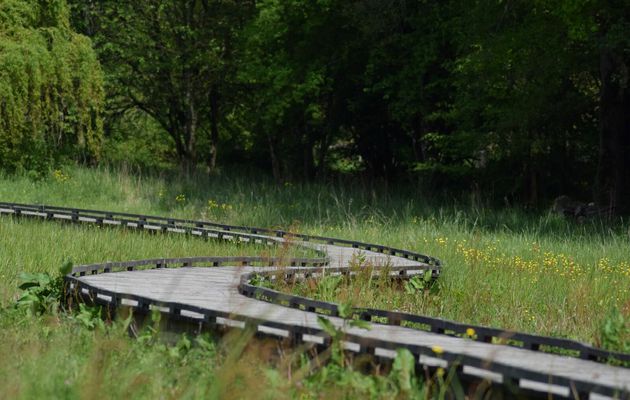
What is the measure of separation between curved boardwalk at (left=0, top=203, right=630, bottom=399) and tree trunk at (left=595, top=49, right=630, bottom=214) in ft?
35.8

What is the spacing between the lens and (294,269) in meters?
13.9

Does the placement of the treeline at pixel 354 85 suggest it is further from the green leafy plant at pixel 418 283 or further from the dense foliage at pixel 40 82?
the green leafy plant at pixel 418 283

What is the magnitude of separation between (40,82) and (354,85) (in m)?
11.7

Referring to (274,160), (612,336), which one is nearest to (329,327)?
(612,336)

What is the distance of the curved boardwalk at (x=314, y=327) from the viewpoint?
6.93m

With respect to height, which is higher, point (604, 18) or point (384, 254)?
point (604, 18)

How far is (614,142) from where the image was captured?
2536 centimetres

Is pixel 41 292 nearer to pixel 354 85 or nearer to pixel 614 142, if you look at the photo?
pixel 614 142

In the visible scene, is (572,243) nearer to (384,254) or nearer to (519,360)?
(384,254)

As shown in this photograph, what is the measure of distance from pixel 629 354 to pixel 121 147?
42.8 m

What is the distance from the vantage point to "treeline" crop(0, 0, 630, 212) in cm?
2541

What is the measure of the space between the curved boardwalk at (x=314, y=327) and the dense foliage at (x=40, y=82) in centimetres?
1469

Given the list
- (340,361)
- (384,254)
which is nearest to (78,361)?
(340,361)

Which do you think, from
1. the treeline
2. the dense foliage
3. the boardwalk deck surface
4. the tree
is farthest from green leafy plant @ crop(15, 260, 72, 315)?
the tree
